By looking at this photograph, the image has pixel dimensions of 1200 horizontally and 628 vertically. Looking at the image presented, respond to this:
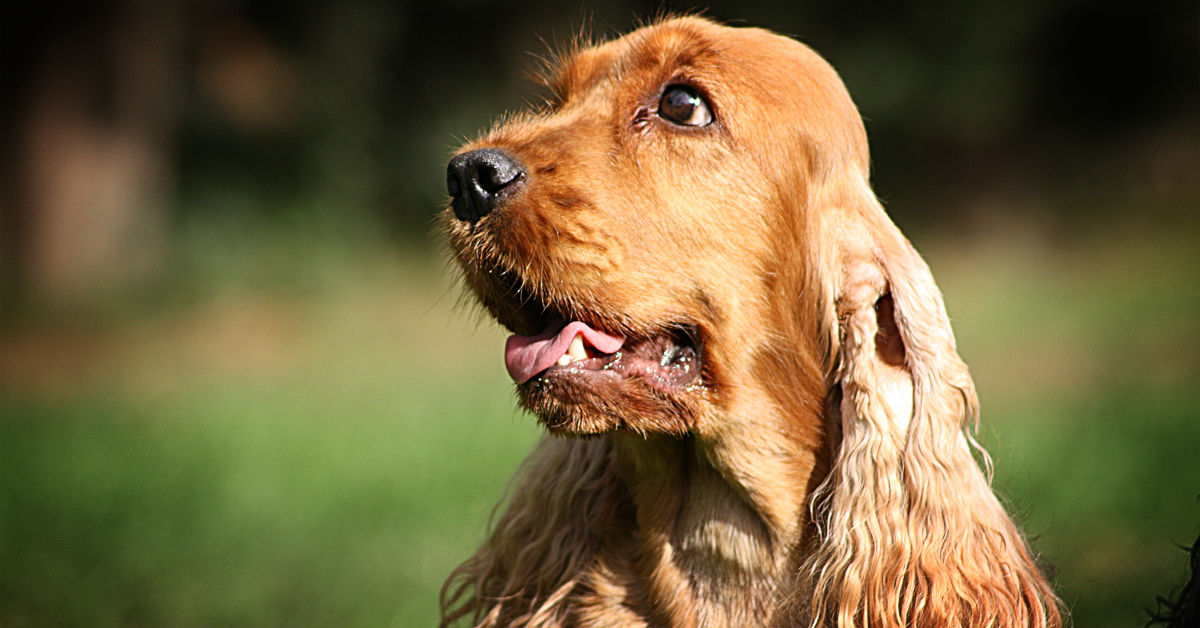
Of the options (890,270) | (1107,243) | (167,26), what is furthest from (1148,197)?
(890,270)

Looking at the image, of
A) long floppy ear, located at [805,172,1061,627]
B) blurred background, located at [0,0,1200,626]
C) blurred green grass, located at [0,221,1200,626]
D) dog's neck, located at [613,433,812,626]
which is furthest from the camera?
blurred background, located at [0,0,1200,626]

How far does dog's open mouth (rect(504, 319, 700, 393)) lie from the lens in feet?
9.53

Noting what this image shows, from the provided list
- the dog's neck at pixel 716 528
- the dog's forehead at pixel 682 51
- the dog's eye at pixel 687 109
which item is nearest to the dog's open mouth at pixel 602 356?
the dog's neck at pixel 716 528

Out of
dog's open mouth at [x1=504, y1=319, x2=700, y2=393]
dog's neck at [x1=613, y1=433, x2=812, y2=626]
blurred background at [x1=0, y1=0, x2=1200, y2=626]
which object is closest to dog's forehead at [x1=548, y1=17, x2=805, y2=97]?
blurred background at [x1=0, y1=0, x2=1200, y2=626]

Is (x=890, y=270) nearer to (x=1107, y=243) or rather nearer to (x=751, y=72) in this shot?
(x=751, y=72)

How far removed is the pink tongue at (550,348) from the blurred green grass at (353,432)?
25 centimetres

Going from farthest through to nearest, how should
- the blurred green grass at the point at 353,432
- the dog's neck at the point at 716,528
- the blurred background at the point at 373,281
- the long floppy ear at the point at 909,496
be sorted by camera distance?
the blurred background at the point at 373,281, the blurred green grass at the point at 353,432, the dog's neck at the point at 716,528, the long floppy ear at the point at 909,496

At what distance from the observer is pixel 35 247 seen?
13.5 m

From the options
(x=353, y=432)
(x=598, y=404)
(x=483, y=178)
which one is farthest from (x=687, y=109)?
(x=353, y=432)

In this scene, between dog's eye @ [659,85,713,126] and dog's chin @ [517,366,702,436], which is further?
dog's eye @ [659,85,713,126]

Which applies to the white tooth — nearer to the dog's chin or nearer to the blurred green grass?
the dog's chin

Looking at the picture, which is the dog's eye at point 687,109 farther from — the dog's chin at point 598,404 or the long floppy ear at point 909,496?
the dog's chin at point 598,404

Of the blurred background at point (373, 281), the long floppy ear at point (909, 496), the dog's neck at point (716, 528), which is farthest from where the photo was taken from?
the blurred background at point (373, 281)

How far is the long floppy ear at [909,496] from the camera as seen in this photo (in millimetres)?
2828
